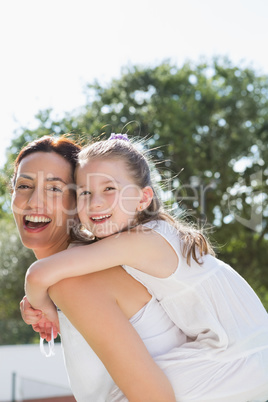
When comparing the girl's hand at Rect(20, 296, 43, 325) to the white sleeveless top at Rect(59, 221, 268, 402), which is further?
the girl's hand at Rect(20, 296, 43, 325)

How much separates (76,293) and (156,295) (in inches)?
14.3

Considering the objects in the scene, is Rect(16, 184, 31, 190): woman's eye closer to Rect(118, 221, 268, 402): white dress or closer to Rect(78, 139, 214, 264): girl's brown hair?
Rect(78, 139, 214, 264): girl's brown hair

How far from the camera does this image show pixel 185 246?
2.07 metres

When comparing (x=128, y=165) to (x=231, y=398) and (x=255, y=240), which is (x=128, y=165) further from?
(x=255, y=240)

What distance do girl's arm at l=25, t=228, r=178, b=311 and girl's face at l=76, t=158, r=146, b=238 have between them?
23 cm

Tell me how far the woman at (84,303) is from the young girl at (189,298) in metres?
0.05

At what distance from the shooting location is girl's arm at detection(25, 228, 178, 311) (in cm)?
182

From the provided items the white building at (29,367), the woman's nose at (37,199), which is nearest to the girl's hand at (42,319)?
the woman's nose at (37,199)

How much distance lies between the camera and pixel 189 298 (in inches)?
79.0

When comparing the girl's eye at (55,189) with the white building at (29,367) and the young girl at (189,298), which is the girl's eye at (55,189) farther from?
the white building at (29,367)

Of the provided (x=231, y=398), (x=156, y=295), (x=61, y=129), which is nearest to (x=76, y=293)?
(x=156, y=295)

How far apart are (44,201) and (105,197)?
0.33 metres

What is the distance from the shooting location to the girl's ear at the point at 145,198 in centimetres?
242

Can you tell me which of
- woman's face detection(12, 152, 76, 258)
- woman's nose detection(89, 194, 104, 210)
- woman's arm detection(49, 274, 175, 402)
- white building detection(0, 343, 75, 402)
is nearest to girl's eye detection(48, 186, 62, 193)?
woman's face detection(12, 152, 76, 258)
